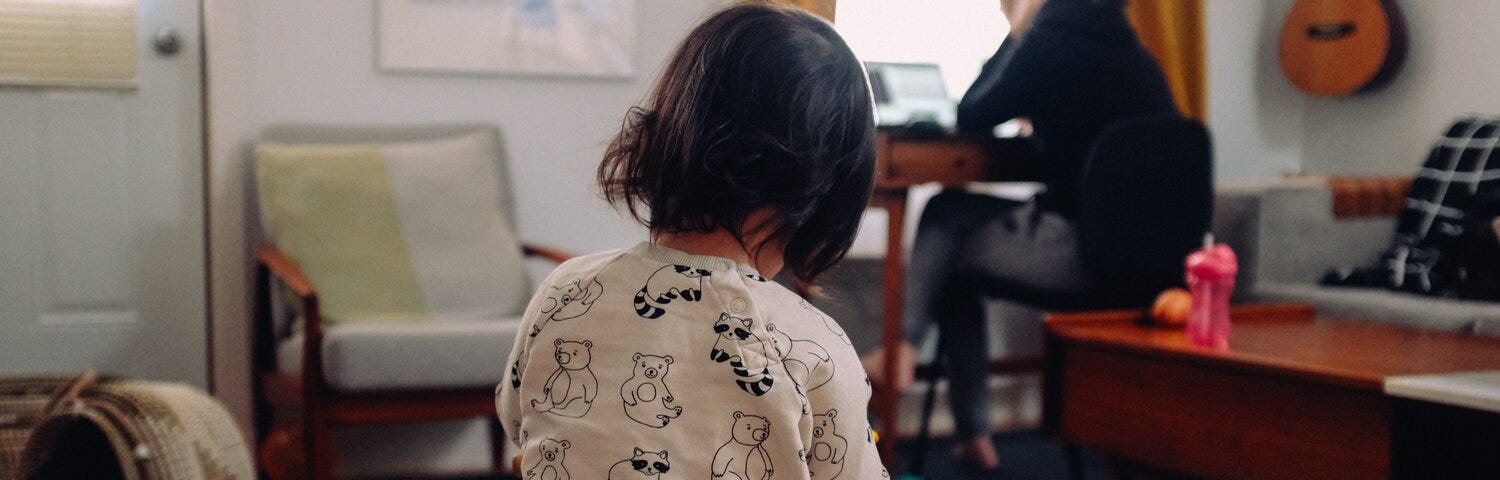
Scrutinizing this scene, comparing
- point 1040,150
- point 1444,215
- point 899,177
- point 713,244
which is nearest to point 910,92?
point 1040,150

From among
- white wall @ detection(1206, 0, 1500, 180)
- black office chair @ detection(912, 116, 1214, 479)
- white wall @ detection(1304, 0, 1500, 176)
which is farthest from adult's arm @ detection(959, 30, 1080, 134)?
white wall @ detection(1304, 0, 1500, 176)

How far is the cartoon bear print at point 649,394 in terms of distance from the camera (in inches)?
29.8

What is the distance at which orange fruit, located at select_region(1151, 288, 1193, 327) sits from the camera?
197cm

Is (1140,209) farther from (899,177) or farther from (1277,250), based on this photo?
(1277,250)

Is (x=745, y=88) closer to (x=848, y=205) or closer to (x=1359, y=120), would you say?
(x=848, y=205)

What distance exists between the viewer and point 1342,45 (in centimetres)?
345

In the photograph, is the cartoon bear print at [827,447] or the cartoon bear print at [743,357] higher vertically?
the cartoon bear print at [743,357]

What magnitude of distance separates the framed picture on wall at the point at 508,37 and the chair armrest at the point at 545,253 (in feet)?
1.40

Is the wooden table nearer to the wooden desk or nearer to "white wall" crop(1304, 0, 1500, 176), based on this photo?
the wooden desk

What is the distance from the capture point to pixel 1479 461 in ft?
4.46

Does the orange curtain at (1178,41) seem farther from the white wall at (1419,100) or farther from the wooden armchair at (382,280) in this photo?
the wooden armchair at (382,280)

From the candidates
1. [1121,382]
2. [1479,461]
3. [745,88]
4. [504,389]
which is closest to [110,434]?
[504,389]

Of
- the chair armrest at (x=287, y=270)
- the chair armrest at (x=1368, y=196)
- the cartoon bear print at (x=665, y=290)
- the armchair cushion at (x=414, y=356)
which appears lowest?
the armchair cushion at (x=414, y=356)

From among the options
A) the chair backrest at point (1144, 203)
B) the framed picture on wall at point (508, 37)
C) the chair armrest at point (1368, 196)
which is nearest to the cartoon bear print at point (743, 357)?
the chair backrest at point (1144, 203)
